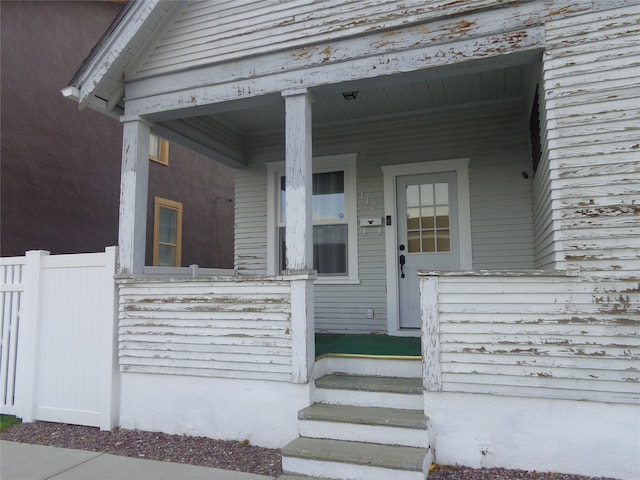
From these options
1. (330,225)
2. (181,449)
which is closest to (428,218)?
(330,225)

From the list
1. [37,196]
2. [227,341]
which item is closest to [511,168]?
[227,341]

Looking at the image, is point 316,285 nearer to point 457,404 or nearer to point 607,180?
point 457,404

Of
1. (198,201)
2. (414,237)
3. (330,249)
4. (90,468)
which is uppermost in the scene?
(198,201)

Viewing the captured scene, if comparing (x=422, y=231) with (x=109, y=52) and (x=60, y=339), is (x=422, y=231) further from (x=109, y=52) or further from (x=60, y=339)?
(x=60, y=339)

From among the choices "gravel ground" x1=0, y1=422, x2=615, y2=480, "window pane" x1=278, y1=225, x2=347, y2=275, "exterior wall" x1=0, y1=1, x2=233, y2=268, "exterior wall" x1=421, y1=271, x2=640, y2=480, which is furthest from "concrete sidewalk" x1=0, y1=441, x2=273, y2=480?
"exterior wall" x1=0, y1=1, x2=233, y2=268

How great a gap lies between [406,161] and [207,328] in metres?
2.97

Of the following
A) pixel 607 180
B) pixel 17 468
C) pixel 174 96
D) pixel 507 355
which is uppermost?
pixel 174 96

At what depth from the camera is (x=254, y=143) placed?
5984mm

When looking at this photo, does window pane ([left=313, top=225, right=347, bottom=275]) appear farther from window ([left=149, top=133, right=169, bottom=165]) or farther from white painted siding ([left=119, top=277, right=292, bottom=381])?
window ([left=149, top=133, right=169, bottom=165])

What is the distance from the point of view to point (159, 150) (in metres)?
9.11

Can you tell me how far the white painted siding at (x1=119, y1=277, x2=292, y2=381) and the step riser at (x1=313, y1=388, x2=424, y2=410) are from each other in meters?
0.32

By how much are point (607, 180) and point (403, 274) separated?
2.59 meters

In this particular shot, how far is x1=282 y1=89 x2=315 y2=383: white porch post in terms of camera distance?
346 cm

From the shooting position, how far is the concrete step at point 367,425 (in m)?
3.04
